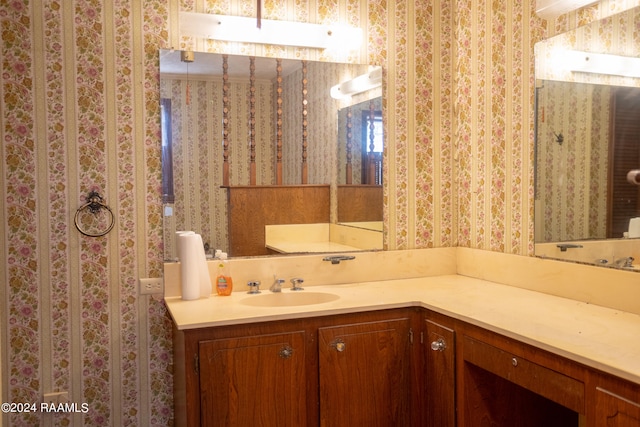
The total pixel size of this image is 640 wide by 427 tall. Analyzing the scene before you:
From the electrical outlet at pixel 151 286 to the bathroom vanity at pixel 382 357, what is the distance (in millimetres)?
179

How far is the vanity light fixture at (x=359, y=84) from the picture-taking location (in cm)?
283

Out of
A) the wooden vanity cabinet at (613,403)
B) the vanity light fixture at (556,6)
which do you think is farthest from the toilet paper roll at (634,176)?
the wooden vanity cabinet at (613,403)

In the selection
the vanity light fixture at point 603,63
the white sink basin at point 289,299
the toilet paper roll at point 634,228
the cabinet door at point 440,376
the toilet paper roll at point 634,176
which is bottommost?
the cabinet door at point 440,376

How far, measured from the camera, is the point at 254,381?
2143mm

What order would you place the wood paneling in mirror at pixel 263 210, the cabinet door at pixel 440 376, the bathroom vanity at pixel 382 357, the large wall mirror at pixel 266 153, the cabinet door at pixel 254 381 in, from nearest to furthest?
the bathroom vanity at pixel 382 357 → the cabinet door at pixel 254 381 → the cabinet door at pixel 440 376 → the large wall mirror at pixel 266 153 → the wood paneling in mirror at pixel 263 210

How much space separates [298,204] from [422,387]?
1.04 metres

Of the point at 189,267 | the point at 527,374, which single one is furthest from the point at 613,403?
the point at 189,267

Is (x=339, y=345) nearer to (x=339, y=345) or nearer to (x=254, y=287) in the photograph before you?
(x=339, y=345)

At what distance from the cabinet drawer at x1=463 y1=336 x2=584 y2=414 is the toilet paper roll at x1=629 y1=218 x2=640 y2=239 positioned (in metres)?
0.66

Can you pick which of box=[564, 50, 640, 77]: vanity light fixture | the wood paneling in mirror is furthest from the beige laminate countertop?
box=[564, 50, 640, 77]: vanity light fixture

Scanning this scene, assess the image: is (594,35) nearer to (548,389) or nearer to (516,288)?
(516,288)

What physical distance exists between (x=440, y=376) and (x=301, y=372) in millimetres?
575

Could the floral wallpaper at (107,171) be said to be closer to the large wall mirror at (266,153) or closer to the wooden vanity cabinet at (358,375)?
the large wall mirror at (266,153)

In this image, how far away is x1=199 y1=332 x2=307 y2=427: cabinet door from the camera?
2086 mm
